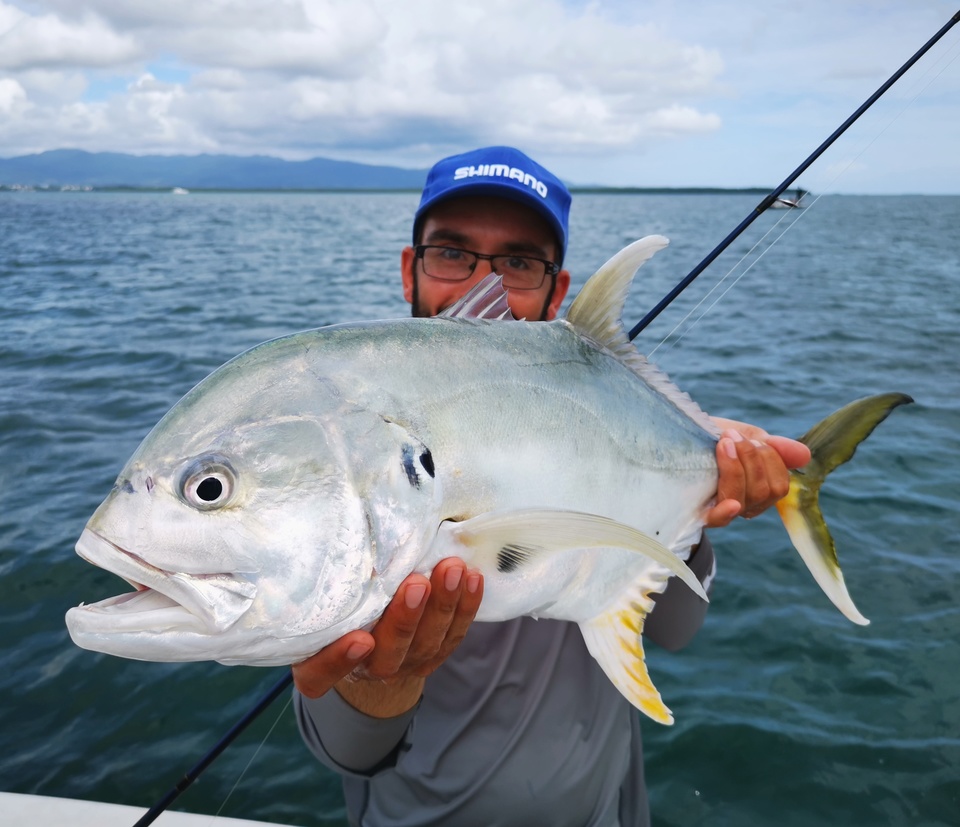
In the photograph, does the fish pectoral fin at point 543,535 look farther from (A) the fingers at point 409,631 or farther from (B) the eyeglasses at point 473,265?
(B) the eyeglasses at point 473,265

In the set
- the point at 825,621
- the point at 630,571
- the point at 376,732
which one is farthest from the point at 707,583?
the point at 825,621

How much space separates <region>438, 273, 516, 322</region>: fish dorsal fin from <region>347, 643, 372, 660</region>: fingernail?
2.11ft

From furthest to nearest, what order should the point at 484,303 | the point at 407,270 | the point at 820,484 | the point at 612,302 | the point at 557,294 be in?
the point at 407,270 < the point at 557,294 < the point at 820,484 < the point at 612,302 < the point at 484,303

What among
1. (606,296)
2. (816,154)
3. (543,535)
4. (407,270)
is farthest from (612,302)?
(816,154)

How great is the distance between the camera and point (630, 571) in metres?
1.64

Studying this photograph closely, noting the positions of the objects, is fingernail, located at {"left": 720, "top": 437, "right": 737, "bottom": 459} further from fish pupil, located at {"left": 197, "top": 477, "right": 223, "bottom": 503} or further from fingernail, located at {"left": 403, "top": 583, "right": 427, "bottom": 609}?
fish pupil, located at {"left": 197, "top": 477, "right": 223, "bottom": 503}

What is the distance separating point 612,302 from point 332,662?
94 centimetres

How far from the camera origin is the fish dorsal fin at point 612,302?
160cm

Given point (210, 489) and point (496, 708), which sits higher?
point (210, 489)

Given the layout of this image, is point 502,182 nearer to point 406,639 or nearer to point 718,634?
point 406,639

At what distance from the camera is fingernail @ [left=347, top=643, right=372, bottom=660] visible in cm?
126

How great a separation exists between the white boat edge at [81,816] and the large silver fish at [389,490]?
1421 mm

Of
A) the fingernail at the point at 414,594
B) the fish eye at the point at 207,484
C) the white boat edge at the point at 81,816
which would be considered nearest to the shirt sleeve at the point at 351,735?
the fingernail at the point at 414,594

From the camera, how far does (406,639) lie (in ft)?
4.39
